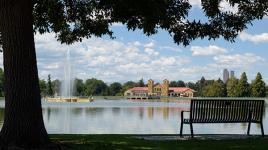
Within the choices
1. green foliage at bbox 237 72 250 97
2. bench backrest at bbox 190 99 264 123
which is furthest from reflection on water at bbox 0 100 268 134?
green foliage at bbox 237 72 250 97

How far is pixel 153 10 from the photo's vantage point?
421 inches

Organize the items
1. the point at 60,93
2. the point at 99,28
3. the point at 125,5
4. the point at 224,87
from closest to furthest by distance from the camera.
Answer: the point at 125,5 → the point at 99,28 → the point at 60,93 → the point at 224,87

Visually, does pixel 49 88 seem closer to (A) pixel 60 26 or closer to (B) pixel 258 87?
(B) pixel 258 87

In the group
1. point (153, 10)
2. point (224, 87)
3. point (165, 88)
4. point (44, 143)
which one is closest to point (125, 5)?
point (153, 10)

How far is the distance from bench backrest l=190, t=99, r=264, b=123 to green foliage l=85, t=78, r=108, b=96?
4978 inches

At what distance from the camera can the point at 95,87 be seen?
148m

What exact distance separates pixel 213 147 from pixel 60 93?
285 feet

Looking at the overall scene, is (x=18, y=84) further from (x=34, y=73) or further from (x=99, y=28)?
(x=99, y=28)

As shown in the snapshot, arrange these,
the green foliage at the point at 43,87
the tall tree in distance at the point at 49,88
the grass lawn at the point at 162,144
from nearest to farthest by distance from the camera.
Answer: the grass lawn at the point at 162,144, the tall tree in distance at the point at 49,88, the green foliage at the point at 43,87

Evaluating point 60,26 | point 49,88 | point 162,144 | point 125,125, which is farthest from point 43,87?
point 162,144

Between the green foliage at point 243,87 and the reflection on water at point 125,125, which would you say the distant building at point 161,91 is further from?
the reflection on water at point 125,125

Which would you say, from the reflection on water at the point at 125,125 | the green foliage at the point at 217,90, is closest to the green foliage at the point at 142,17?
the reflection on water at the point at 125,125

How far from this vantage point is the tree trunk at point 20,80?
10.2m

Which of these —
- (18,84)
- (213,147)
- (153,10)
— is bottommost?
(213,147)
